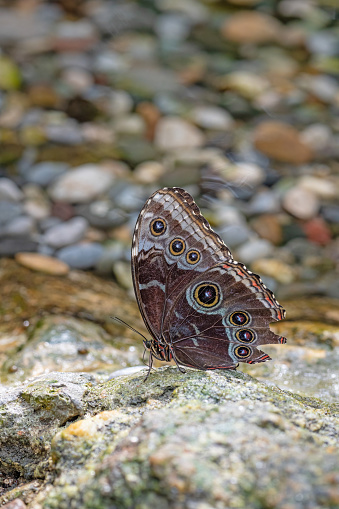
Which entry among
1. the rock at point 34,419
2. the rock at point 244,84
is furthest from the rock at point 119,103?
the rock at point 34,419

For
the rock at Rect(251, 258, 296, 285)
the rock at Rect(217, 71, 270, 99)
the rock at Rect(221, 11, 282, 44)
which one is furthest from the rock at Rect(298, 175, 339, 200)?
the rock at Rect(221, 11, 282, 44)

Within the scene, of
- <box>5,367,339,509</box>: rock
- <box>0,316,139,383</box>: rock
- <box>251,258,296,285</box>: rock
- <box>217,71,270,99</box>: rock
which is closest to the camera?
<box>5,367,339,509</box>: rock

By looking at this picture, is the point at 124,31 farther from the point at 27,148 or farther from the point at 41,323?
the point at 41,323

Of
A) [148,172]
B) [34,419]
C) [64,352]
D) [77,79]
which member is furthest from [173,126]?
[34,419]

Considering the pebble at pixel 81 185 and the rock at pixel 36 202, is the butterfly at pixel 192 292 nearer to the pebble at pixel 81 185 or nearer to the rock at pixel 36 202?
the rock at pixel 36 202

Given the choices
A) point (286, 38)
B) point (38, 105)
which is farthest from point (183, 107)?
point (286, 38)

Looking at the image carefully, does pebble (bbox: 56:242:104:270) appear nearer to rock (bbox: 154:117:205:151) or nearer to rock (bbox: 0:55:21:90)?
rock (bbox: 154:117:205:151)
